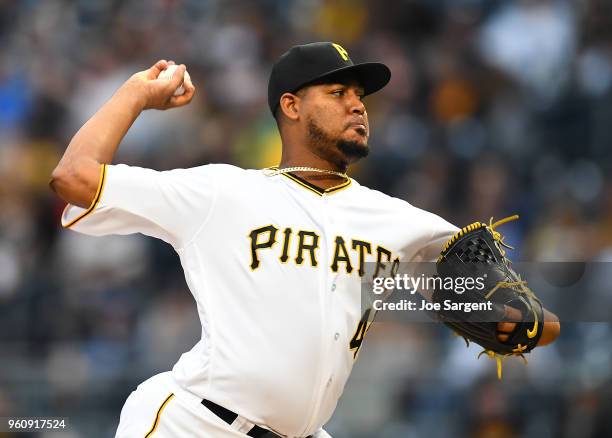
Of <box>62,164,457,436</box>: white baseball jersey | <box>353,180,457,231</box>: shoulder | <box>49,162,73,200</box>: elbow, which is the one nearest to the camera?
<box>49,162,73,200</box>: elbow

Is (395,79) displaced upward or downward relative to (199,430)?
upward

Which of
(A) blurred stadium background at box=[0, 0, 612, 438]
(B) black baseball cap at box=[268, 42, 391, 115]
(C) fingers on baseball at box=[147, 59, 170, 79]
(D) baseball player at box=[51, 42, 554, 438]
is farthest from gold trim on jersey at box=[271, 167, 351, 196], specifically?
(A) blurred stadium background at box=[0, 0, 612, 438]

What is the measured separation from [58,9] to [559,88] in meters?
5.14

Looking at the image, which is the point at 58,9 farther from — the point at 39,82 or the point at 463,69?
the point at 463,69

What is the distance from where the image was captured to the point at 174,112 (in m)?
9.24

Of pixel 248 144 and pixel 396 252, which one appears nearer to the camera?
pixel 396 252

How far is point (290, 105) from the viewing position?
3.70 m

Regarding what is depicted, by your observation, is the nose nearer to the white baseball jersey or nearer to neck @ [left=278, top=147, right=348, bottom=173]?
neck @ [left=278, top=147, right=348, bottom=173]

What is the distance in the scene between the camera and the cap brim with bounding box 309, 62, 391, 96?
11.7ft

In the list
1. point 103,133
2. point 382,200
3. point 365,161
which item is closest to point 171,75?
point 103,133

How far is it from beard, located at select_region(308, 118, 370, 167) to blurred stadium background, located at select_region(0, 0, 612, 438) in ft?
11.2

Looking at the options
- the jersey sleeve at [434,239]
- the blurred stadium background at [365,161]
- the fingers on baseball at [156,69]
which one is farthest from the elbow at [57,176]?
the blurred stadium background at [365,161]

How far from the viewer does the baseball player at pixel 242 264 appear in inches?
126

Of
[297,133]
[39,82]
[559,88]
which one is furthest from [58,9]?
[297,133]
